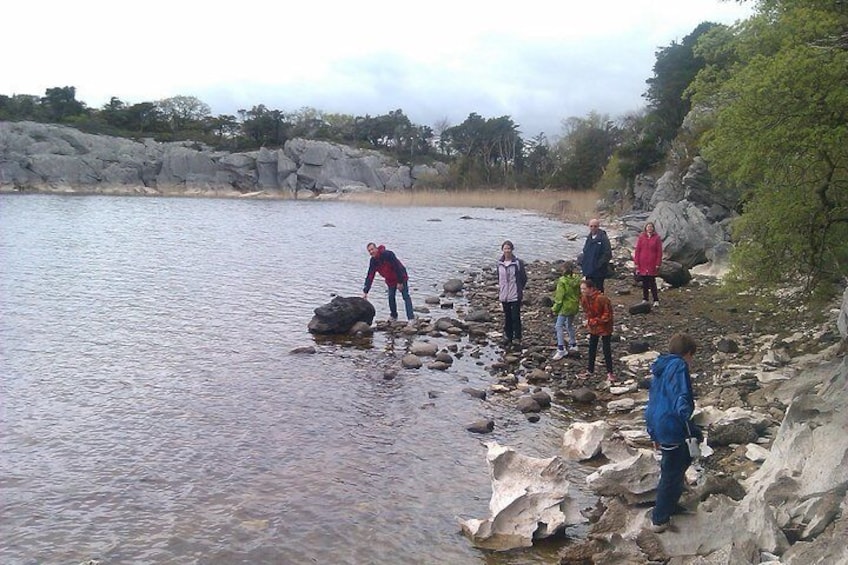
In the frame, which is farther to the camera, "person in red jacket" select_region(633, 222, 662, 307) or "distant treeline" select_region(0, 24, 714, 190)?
"distant treeline" select_region(0, 24, 714, 190)

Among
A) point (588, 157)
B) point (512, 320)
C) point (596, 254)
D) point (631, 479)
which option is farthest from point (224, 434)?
point (588, 157)

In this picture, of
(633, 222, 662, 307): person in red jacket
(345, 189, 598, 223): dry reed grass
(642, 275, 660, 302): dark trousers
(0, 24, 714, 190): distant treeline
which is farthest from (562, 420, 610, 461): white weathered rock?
(0, 24, 714, 190): distant treeline

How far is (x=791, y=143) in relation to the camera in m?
12.1

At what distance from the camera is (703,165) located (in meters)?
36.5

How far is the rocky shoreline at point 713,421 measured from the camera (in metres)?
7.13

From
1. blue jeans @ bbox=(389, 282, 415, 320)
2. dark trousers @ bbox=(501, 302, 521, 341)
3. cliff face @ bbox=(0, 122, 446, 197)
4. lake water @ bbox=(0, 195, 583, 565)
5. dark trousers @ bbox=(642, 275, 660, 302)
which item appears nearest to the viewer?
lake water @ bbox=(0, 195, 583, 565)

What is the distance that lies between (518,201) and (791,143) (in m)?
76.4

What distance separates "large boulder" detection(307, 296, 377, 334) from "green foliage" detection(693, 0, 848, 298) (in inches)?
404

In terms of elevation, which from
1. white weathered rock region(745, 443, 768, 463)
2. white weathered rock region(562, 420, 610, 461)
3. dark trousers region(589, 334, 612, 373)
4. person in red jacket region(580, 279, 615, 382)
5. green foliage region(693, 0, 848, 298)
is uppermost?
green foliage region(693, 0, 848, 298)

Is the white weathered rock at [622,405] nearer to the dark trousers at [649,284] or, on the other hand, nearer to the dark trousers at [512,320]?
the dark trousers at [512,320]

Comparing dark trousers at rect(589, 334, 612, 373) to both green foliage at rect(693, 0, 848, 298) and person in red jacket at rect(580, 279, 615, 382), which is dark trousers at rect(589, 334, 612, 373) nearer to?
person in red jacket at rect(580, 279, 615, 382)

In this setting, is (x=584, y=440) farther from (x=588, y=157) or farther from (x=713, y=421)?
(x=588, y=157)

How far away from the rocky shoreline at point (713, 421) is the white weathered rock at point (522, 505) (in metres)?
0.04

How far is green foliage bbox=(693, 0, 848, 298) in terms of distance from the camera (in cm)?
1163
